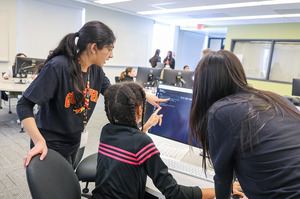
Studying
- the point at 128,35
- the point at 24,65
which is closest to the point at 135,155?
the point at 24,65

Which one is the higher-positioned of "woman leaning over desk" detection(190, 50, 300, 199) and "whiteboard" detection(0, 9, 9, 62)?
"whiteboard" detection(0, 9, 9, 62)

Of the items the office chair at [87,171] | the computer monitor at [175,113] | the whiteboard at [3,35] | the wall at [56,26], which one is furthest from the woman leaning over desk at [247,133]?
the whiteboard at [3,35]

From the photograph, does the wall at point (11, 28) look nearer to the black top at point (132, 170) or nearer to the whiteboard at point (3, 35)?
the whiteboard at point (3, 35)

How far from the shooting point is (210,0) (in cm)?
518

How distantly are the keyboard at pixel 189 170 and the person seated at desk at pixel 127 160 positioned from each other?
0.56 feet

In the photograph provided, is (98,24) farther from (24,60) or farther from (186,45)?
(186,45)

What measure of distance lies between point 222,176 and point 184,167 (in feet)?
1.41

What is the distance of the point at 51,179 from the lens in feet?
2.77

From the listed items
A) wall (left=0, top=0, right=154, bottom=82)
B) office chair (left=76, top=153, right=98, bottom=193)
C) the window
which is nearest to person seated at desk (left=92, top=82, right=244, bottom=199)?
office chair (left=76, top=153, right=98, bottom=193)

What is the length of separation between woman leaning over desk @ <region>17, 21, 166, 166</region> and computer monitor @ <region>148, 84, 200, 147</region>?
0.46 meters

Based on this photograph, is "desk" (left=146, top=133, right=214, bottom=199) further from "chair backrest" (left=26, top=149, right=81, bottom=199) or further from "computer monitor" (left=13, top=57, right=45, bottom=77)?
"computer monitor" (left=13, top=57, right=45, bottom=77)

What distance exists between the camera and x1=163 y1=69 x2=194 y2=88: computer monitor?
3.26 m

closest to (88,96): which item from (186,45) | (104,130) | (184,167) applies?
(104,130)

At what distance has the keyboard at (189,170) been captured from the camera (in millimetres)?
1174
